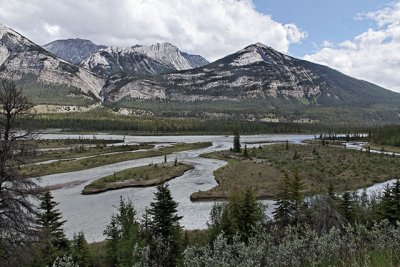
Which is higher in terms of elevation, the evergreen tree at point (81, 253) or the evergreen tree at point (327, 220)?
the evergreen tree at point (327, 220)

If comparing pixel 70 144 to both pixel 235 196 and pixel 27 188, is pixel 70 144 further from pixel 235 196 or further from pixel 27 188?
pixel 27 188

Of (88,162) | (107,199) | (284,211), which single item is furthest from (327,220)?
(88,162)

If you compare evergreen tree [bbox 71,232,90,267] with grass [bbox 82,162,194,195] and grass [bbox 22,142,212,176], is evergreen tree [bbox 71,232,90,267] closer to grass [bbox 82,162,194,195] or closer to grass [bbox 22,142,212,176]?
grass [bbox 82,162,194,195]

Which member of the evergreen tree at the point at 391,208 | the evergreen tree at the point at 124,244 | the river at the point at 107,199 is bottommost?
the river at the point at 107,199

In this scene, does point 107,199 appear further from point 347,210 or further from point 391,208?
point 391,208

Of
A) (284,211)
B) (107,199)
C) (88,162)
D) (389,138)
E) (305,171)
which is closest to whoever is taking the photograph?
(284,211)

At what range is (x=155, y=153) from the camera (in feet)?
458

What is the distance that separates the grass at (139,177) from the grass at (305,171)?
40.9ft

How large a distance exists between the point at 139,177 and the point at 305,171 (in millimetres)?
43998

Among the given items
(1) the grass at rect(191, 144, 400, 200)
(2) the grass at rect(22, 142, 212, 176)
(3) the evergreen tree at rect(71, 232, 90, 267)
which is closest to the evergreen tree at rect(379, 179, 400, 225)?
(1) the grass at rect(191, 144, 400, 200)

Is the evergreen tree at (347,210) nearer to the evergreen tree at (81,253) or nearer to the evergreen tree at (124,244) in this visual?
the evergreen tree at (124,244)

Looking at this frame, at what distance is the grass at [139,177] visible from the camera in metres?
82.9

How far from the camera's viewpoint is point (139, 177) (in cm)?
9212

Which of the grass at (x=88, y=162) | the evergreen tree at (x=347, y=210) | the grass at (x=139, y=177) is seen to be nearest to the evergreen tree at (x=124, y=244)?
the evergreen tree at (x=347, y=210)
